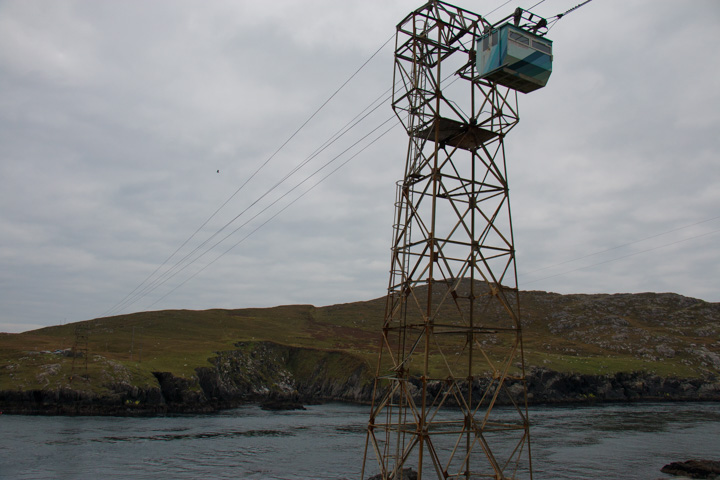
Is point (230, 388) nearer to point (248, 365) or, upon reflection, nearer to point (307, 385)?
point (248, 365)

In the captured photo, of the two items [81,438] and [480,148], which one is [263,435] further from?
[480,148]

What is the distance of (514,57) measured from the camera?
26.2 metres

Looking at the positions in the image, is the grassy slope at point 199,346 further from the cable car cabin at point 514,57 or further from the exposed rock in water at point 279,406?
the cable car cabin at point 514,57

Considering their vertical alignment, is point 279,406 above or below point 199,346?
below

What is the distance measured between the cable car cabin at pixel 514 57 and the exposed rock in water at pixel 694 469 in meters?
38.1

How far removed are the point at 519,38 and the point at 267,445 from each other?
53796mm

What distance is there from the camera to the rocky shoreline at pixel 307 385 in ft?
330

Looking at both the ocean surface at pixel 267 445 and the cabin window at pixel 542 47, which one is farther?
the ocean surface at pixel 267 445

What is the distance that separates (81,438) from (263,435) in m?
22.2

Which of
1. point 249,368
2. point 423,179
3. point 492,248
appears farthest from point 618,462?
point 249,368

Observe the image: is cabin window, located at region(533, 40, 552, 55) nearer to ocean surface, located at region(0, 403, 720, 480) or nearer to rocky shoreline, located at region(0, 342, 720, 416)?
ocean surface, located at region(0, 403, 720, 480)

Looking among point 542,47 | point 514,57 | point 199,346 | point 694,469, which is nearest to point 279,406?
point 199,346

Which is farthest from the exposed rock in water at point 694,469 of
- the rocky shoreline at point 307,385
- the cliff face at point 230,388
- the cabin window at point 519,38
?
the cliff face at point 230,388

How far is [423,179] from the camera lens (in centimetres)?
2677
